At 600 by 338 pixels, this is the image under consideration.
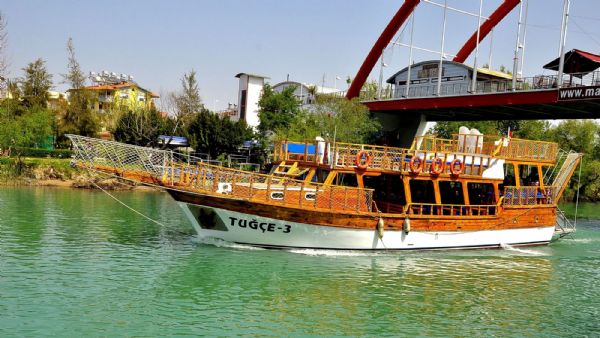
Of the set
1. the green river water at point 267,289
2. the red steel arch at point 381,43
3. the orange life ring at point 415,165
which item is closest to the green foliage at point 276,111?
the red steel arch at point 381,43

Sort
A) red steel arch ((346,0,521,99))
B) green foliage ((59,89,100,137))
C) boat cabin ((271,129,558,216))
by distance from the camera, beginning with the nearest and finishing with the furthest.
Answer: boat cabin ((271,129,558,216)) → green foliage ((59,89,100,137)) → red steel arch ((346,0,521,99))

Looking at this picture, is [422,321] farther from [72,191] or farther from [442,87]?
[442,87]

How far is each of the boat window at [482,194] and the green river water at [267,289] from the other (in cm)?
196

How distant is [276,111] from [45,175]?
17.9 m

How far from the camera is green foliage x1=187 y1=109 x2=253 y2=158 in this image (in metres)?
40.7

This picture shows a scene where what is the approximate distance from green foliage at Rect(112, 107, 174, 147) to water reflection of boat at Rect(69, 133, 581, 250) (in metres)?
25.5

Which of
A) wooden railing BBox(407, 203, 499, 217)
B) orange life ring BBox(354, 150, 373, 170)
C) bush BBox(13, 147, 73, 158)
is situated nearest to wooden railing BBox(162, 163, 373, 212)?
orange life ring BBox(354, 150, 373, 170)

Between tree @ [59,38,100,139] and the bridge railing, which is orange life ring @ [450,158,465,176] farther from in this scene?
tree @ [59,38,100,139]

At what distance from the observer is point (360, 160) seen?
663 inches

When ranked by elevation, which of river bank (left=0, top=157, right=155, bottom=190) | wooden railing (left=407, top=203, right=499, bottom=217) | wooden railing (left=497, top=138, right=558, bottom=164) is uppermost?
wooden railing (left=497, top=138, right=558, bottom=164)

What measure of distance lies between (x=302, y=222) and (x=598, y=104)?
20702mm

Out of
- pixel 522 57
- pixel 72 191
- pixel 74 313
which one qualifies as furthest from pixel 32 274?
pixel 522 57

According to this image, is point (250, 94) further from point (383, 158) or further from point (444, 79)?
point (383, 158)

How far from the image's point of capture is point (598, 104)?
91.9 feet
